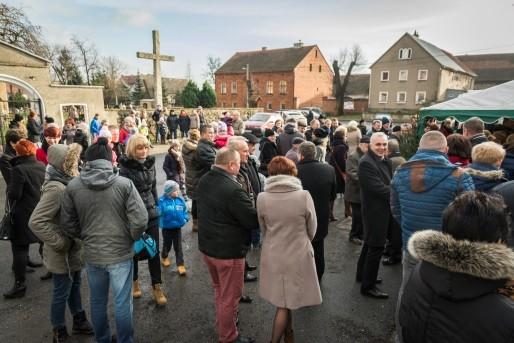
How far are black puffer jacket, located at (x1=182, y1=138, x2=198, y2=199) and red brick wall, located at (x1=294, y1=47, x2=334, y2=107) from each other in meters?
43.1

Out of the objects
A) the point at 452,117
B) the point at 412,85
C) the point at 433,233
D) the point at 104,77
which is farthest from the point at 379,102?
the point at 433,233

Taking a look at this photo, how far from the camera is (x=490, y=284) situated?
139 centimetres

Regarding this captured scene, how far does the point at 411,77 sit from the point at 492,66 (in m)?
31.1

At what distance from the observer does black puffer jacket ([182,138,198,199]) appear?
5605mm

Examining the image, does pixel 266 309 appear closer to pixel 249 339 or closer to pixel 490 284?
pixel 249 339

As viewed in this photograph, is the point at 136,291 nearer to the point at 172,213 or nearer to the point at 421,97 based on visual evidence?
the point at 172,213

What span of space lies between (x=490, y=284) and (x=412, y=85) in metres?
51.1

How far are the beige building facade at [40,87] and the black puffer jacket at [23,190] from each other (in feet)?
40.5

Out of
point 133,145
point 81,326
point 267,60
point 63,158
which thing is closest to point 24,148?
point 63,158

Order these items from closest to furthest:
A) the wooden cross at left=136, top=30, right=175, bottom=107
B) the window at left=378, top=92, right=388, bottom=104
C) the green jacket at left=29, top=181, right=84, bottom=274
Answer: the green jacket at left=29, top=181, right=84, bottom=274, the wooden cross at left=136, top=30, right=175, bottom=107, the window at left=378, top=92, right=388, bottom=104

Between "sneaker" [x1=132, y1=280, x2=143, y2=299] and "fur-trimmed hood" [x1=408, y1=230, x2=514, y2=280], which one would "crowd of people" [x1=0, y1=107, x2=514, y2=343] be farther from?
"sneaker" [x1=132, y1=280, x2=143, y2=299]

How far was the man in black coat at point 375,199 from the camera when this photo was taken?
388 centimetres

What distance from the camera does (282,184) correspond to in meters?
2.92

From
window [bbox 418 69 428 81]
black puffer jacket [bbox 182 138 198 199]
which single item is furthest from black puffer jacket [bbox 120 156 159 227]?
window [bbox 418 69 428 81]
